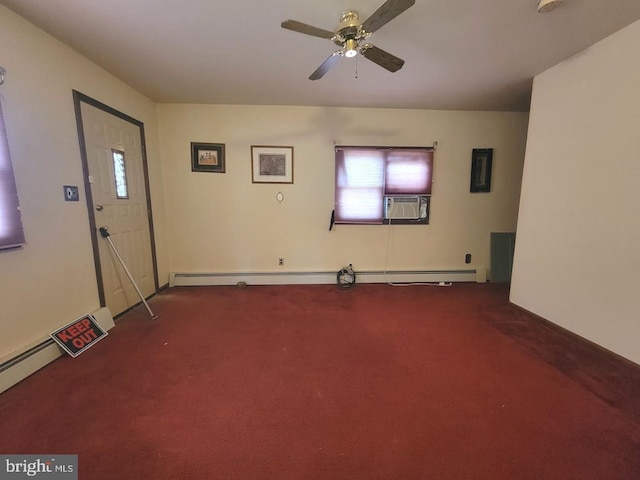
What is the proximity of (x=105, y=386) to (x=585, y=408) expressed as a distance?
298 cm

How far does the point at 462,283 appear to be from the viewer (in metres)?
3.76

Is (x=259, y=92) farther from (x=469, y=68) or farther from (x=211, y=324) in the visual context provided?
(x=211, y=324)

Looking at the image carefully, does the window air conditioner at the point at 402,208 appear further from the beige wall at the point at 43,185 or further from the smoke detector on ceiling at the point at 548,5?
the beige wall at the point at 43,185

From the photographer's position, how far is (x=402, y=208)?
11.9 ft

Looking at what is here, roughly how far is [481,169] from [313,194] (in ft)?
8.04

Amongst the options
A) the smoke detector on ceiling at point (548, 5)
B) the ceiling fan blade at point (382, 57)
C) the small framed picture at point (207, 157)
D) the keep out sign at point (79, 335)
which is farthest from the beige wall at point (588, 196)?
the keep out sign at point (79, 335)

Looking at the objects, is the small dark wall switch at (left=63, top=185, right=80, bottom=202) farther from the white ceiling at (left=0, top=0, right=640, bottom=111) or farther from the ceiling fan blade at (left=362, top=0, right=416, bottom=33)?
the ceiling fan blade at (left=362, top=0, right=416, bottom=33)

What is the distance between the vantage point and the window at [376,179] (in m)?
3.51

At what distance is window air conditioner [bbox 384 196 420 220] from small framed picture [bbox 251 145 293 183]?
1439mm

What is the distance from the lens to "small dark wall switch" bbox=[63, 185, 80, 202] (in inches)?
79.8

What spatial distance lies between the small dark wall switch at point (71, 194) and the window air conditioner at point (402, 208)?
334 centimetres
